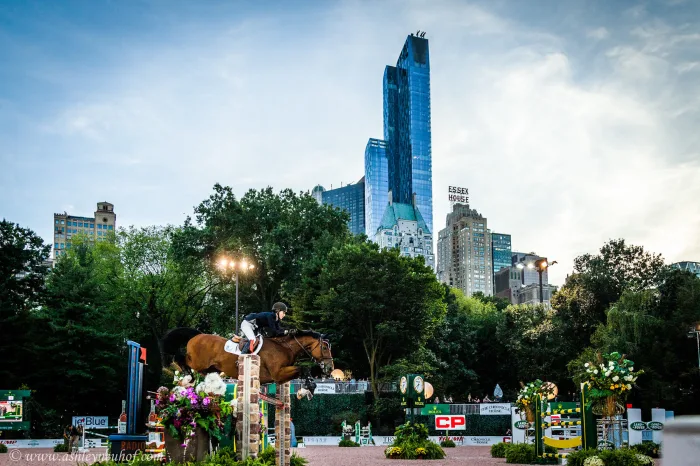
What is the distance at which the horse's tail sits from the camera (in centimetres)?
2138

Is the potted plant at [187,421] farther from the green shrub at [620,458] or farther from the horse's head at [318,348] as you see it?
the green shrub at [620,458]

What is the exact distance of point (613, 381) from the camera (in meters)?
19.3

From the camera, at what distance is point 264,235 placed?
5394cm

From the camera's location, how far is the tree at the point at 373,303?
1927 inches

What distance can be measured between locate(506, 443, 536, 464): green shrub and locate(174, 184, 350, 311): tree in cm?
3108

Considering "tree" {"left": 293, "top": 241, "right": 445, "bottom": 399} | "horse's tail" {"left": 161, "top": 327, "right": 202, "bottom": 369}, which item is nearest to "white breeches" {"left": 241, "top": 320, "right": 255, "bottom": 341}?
"horse's tail" {"left": 161, "top": 327, "right": 202, "bottom": 369}

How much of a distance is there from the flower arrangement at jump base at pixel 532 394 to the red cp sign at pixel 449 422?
11.5m

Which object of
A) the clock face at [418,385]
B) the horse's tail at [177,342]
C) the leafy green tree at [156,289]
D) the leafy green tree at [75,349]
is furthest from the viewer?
the leafy green tree at [156,289]

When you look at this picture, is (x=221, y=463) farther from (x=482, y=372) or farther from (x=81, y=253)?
(x=482, y=372)

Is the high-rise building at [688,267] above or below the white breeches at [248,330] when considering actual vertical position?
above

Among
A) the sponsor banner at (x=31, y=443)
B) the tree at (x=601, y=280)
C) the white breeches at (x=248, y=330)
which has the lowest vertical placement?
the sponsor banner at (x=31, y=443)

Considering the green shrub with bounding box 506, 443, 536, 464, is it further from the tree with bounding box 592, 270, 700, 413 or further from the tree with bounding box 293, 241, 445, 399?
the tree with bounding box 293, 241, 445, 399

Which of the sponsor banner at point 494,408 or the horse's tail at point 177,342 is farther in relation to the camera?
the sponsor banner at point 494,408

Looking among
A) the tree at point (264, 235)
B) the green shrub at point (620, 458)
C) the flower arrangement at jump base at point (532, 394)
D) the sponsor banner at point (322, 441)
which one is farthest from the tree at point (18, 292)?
the green shrub at point (620, 458)
